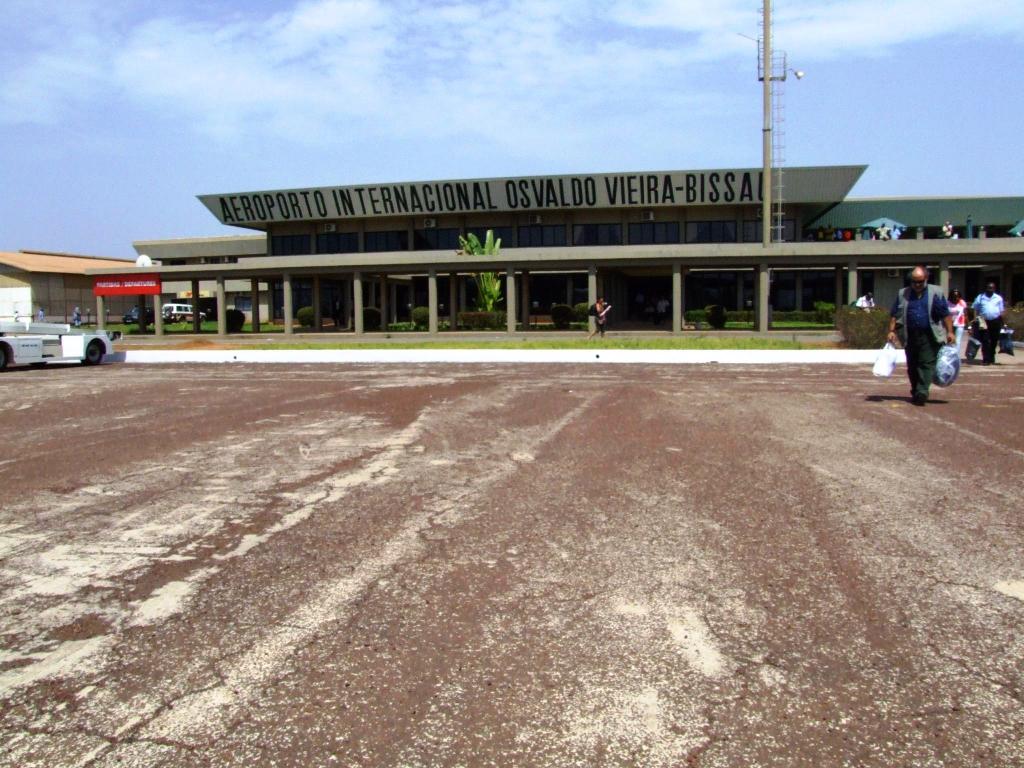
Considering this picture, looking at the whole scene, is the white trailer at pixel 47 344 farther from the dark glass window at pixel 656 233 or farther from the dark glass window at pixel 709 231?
the dark glass window at pixel 709 231

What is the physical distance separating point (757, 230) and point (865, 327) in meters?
26.1

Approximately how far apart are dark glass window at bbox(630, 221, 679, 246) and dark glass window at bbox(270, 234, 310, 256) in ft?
69.4

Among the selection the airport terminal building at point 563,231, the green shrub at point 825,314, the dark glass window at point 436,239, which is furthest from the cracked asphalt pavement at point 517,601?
the dark glass window at point 436,239

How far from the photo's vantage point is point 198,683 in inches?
135

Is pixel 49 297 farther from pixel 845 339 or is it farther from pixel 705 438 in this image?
pixel 705 438

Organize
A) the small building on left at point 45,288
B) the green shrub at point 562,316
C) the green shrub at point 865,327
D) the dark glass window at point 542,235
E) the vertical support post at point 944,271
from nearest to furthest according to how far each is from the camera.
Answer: the green shrub at point 865,327, the vertical support post at point 944,271, the green shrub at point 562,316, the dark glass window at point 542,235, the small building on left at point 45,288

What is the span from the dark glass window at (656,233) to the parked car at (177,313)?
3185 cm

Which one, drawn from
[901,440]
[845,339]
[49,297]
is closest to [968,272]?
[845,339]

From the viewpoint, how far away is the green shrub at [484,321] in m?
41.1

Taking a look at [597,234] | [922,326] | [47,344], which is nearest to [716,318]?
[597,234]

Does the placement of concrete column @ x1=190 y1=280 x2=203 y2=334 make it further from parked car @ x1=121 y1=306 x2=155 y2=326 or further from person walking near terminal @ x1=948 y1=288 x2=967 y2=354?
person walking near terminal @ x1=948 y1=288 x2=967 y2=354

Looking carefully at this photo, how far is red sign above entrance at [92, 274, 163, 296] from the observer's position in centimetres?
3994

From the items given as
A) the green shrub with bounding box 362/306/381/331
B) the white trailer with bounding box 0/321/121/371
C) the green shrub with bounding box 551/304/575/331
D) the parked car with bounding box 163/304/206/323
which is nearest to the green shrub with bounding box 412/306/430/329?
the green shrub with bounding box 362/306/381/331

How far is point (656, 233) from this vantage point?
50906 millimetres
